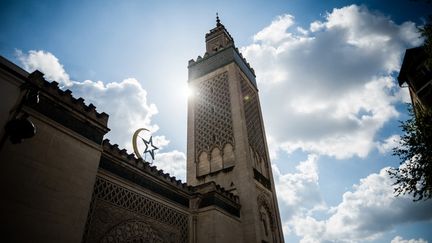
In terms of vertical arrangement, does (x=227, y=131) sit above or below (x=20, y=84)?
above

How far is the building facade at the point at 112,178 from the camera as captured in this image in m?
5.29

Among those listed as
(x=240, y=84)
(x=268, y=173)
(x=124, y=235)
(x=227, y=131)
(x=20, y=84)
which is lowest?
(x=124, y=235)

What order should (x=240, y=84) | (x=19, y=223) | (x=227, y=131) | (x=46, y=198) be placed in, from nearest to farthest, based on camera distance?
1. (x=19, y=223)
2. (x=46, y=198)
3. (x=227, y=131)
4. (x=240, y=84)

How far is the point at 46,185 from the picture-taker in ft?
18.5

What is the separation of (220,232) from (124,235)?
159 inches

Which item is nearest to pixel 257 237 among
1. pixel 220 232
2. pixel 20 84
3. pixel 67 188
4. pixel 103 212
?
pixel 220 232

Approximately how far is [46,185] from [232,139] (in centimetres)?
1012

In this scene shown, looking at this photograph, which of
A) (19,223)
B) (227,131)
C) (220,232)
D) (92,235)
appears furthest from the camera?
(227,131)

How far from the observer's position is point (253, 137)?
1623 cm

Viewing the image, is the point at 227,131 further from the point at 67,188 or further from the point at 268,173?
the point at 67,188

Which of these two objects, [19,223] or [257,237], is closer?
[19,223]

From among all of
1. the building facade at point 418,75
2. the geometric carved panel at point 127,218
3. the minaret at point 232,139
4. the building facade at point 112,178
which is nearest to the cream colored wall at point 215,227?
the building facade at point 112,178

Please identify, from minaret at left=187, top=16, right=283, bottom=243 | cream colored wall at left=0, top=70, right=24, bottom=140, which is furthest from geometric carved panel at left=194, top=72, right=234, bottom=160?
cream colored wall at left=0, top=70, right=24, bottom=140

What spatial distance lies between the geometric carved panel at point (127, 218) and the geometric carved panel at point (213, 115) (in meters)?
6.03
